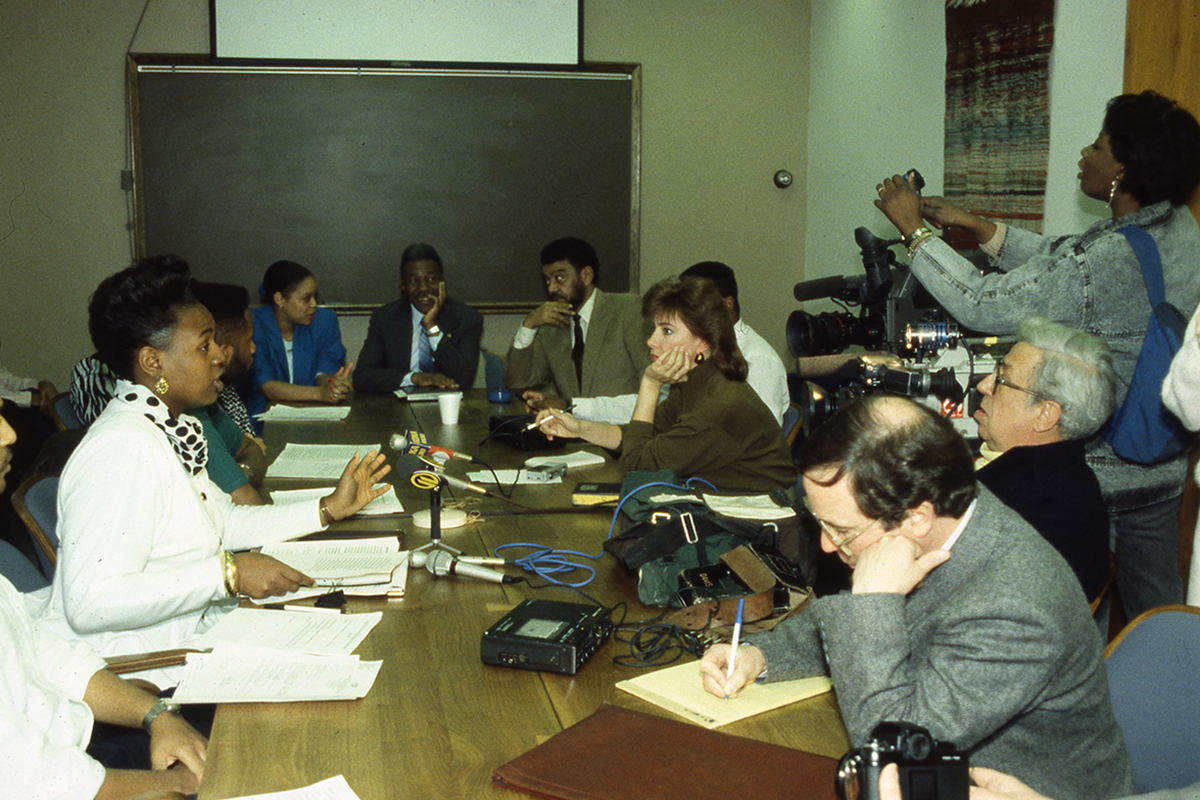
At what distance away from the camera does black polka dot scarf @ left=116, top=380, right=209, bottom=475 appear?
74.6 inches

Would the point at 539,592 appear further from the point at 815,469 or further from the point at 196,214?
the point at 196,214

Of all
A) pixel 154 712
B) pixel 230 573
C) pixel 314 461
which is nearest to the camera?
pixel 154 712

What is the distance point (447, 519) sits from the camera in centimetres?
Answer: 234

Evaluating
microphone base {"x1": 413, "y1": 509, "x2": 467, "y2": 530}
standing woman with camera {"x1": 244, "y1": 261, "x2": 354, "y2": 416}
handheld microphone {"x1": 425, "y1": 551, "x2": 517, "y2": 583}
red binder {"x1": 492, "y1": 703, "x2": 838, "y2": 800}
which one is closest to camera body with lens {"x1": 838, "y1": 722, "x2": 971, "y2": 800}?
red binder {"x1": 492, "y1": 703, "x2": 838, "y2": 800}

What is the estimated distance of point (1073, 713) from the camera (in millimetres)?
1295

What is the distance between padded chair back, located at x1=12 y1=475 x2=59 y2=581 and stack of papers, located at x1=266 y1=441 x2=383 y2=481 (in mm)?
756

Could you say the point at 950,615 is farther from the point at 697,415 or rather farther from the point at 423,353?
the point at 423,353

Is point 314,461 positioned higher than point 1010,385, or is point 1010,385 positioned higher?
point 1010,385

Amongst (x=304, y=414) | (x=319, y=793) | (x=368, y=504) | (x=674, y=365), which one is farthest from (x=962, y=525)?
(x=304, y=414)

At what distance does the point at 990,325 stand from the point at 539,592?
4.86 ft

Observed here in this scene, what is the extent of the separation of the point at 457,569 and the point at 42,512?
93 centimetres

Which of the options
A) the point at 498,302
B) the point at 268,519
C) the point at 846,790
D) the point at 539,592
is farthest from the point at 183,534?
the point at 498,302

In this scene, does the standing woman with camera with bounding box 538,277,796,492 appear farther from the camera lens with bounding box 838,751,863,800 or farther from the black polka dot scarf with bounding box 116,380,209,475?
the camera lens with bounding box 838,751,863,800

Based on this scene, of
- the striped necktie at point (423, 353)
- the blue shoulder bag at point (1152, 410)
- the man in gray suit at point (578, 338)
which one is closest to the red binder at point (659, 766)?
the blue shoulder bag at point (1152, 410)
